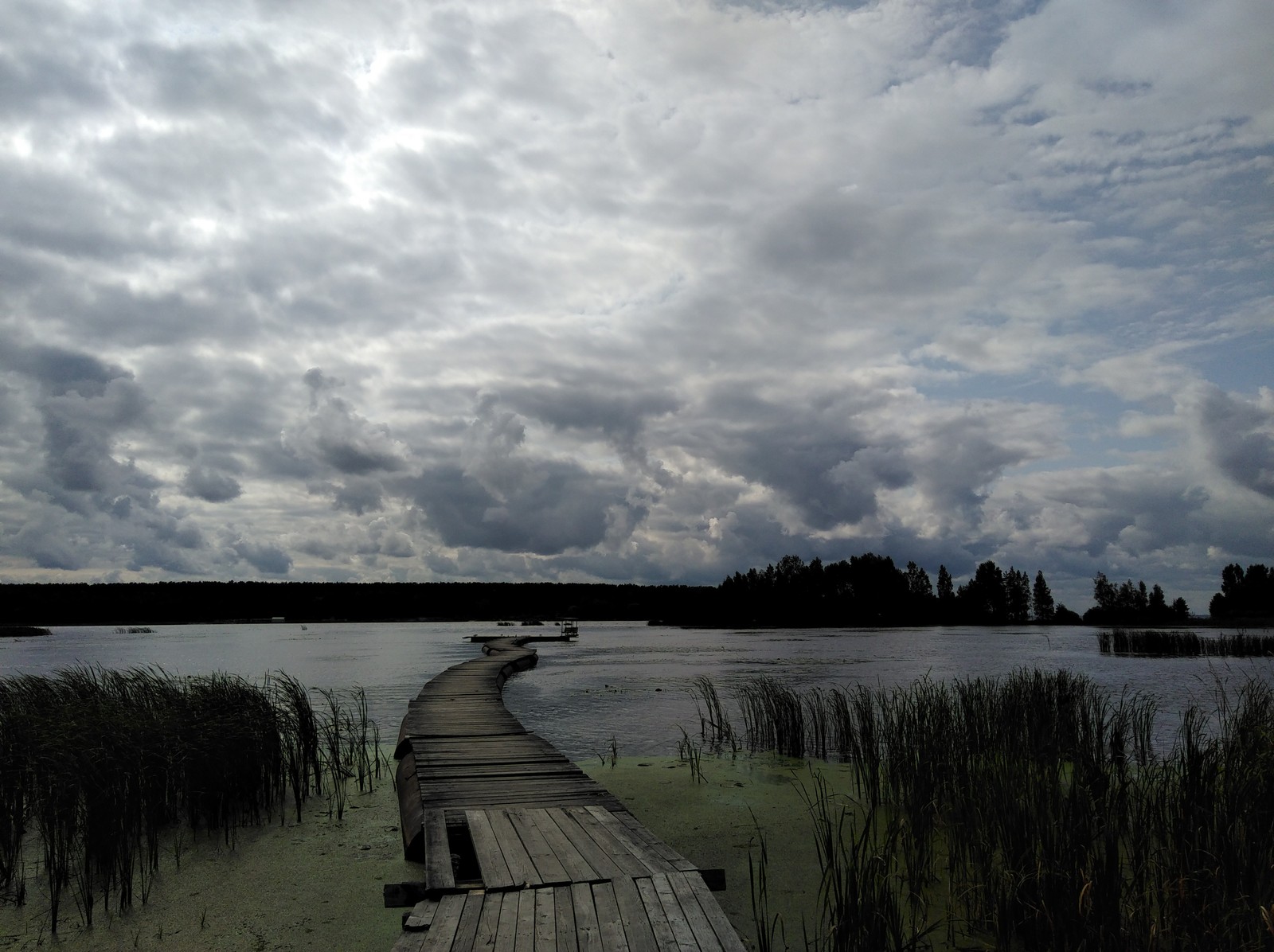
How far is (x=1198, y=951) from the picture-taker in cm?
409

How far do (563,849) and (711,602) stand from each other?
103m

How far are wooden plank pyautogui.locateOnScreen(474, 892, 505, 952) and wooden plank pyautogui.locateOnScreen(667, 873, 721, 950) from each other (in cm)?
96

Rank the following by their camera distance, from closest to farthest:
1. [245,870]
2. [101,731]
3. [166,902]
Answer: [166,902], [245,870], [101,731]

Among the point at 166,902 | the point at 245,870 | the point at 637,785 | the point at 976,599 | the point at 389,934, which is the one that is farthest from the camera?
the point at 976,599

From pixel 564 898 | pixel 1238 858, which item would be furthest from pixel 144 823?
pixel 1238 858

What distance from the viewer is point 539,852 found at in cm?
561

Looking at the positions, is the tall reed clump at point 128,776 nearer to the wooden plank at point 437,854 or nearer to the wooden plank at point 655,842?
the wooden plank at point 437,854

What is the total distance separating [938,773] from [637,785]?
3.56 m

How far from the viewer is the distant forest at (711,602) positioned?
102 metres

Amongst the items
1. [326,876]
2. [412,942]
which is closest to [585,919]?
[412,942]

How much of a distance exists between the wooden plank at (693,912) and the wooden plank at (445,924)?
1172mm

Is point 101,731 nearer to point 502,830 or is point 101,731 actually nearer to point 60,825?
point 60,825

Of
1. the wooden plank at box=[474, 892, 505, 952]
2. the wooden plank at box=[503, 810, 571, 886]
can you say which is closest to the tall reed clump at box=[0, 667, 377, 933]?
the wooden plank at box=[503, 810, 571, 886]

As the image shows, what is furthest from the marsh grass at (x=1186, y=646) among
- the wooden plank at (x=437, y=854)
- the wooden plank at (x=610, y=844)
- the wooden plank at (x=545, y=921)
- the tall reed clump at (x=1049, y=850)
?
the wooden plank at (x=545, y=921)
